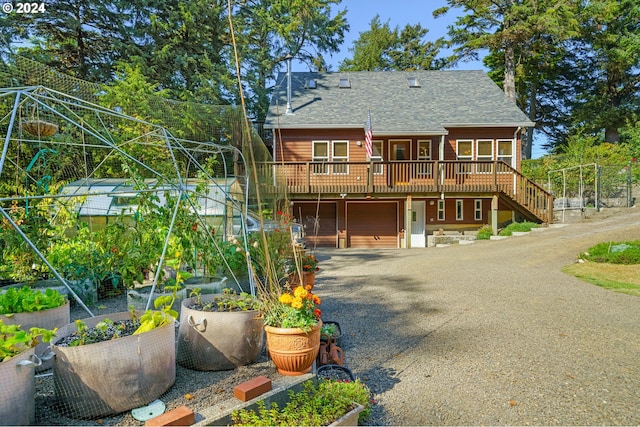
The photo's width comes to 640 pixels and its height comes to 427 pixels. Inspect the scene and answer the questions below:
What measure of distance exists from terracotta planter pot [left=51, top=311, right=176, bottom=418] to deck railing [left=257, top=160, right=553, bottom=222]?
11.5 meters

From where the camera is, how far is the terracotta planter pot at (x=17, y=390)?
2.06 meters

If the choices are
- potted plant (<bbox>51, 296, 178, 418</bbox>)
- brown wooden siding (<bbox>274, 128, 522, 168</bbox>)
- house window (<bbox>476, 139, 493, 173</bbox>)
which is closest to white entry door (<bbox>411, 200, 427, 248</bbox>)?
brown wooden siding (<bbox>274, 128, 522, 168</bbox>)

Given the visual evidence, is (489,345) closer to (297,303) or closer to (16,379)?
(297,303)

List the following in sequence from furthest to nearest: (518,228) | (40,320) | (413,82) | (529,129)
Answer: (529,129)
(413,82)
(518,228)
(40,320)

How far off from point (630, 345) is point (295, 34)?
2216cm

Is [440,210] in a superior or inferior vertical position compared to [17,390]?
superior

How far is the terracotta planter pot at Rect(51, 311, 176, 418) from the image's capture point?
7.69 ft

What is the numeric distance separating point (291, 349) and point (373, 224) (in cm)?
Answer: 1339

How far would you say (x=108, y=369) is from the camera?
93.3 inches

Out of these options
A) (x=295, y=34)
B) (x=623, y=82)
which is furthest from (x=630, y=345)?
(x=623, y=82)

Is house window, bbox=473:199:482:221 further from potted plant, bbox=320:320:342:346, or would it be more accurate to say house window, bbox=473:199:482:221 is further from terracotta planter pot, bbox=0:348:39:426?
terracotta planter pot, bbox=0:348:39:426

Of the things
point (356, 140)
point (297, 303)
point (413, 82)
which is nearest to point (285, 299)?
point (297, 303)

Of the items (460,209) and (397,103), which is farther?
(397,103)

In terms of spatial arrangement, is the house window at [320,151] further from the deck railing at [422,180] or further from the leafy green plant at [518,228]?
the leafy green plant at [518,228]
